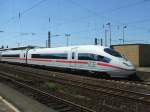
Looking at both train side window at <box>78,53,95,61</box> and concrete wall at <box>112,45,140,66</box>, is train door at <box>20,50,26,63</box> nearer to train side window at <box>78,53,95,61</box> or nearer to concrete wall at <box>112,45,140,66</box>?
concrete wall at <box>112,45,140,66</box>

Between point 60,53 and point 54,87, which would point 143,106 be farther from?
point 60,53

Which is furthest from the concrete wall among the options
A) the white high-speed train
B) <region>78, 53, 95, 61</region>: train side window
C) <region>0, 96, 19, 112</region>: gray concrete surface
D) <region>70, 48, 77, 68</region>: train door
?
<region>0, 96, 19, 112</region>: gray concrete surface

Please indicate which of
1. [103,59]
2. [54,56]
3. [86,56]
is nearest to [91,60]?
[86,56]

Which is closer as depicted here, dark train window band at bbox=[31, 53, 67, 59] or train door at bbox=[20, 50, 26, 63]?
dark train window band at bbox=[31, 53, 67, 59]

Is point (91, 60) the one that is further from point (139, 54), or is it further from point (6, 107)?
point (139, 54)

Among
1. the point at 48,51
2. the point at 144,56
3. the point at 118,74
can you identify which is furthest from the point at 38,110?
the point at 144,56

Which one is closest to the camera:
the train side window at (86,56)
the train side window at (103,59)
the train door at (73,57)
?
the train side window at (103,59)

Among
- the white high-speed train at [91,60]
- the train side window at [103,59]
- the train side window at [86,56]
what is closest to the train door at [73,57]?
the white high-speed train at [91,60]

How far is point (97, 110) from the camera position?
488 inches

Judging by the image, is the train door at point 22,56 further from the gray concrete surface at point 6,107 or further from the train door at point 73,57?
the gray concrete surface at point 6,107

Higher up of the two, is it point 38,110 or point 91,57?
point 91,57

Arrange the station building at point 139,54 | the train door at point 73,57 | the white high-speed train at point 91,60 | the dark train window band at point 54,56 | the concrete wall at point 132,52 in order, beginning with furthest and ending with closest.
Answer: the concrete wall at point 132,52 → the station building at point 139,54 → the dark train window band at point 54,56 → the train door at point 73,57 → the white high-speed train at point 91,60

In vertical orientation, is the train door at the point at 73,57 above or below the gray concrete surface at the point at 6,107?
above

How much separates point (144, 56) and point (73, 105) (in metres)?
33.1
